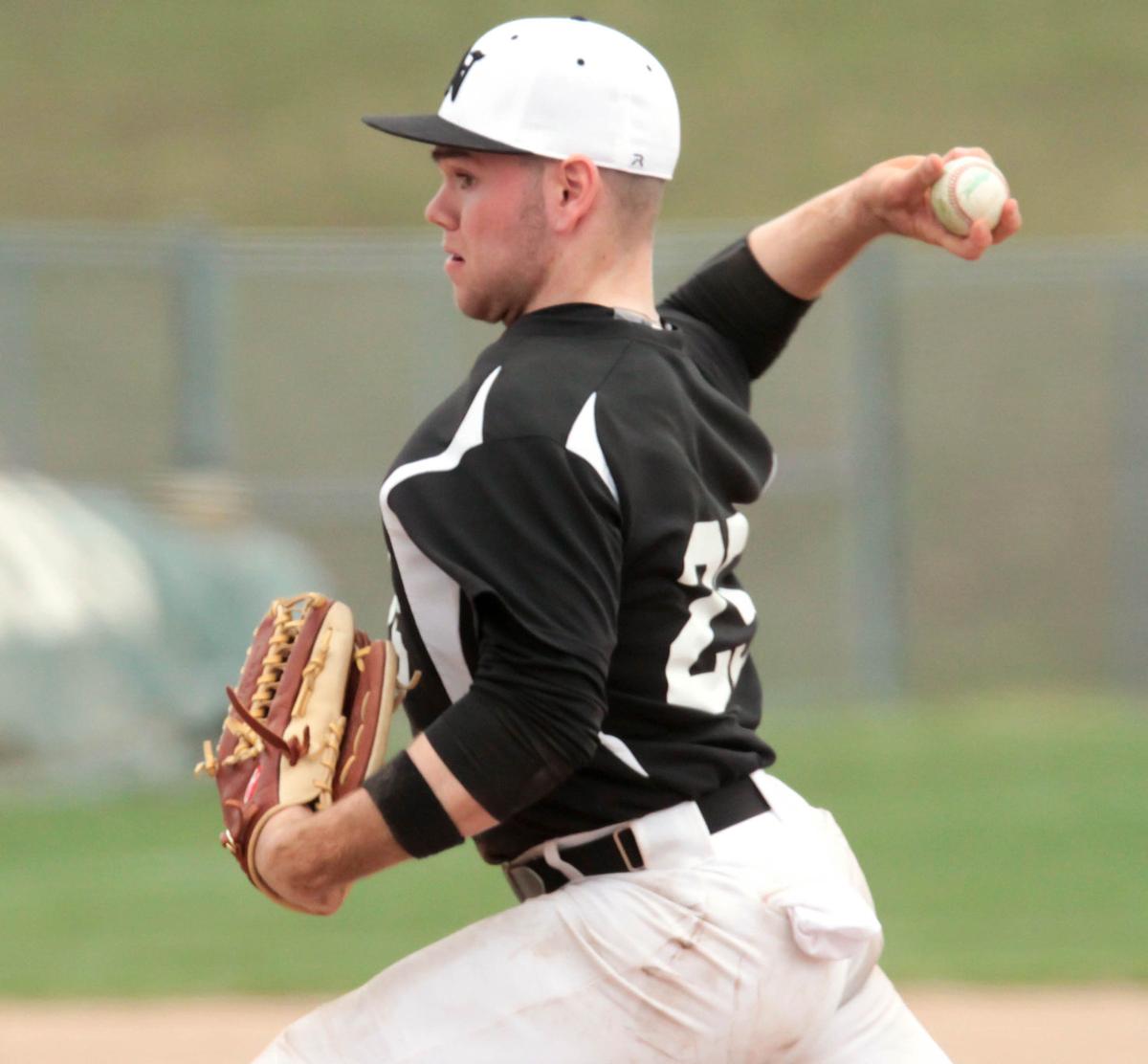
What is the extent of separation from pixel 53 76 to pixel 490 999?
65.7ft

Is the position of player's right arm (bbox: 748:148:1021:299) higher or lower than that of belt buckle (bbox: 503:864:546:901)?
higher

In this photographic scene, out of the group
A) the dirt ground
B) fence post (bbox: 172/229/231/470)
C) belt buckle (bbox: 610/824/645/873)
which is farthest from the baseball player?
fence post (bbox: 172/229/231/470)

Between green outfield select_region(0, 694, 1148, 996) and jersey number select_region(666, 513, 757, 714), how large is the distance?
3.47 m

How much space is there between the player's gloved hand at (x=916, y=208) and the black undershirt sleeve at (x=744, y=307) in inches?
7.8

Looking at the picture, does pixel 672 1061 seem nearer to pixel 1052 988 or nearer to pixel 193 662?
pixel 1052 988

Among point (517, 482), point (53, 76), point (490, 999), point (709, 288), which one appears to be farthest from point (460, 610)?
point (53, 76)

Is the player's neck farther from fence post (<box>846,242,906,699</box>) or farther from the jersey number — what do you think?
fence post (<box>846,242,906,699</box>)

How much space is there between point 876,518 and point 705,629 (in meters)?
8.52

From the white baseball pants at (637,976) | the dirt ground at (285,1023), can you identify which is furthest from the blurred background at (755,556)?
the white baseball pants at (637,976)

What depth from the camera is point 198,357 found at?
34.0ft

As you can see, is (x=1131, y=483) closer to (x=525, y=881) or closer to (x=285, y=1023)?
(x=285, y=1023)

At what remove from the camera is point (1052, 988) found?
5.95 m

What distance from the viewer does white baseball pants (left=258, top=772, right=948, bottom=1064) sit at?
2.62 meters

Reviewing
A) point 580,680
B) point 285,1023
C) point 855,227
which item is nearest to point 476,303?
point 580,680
